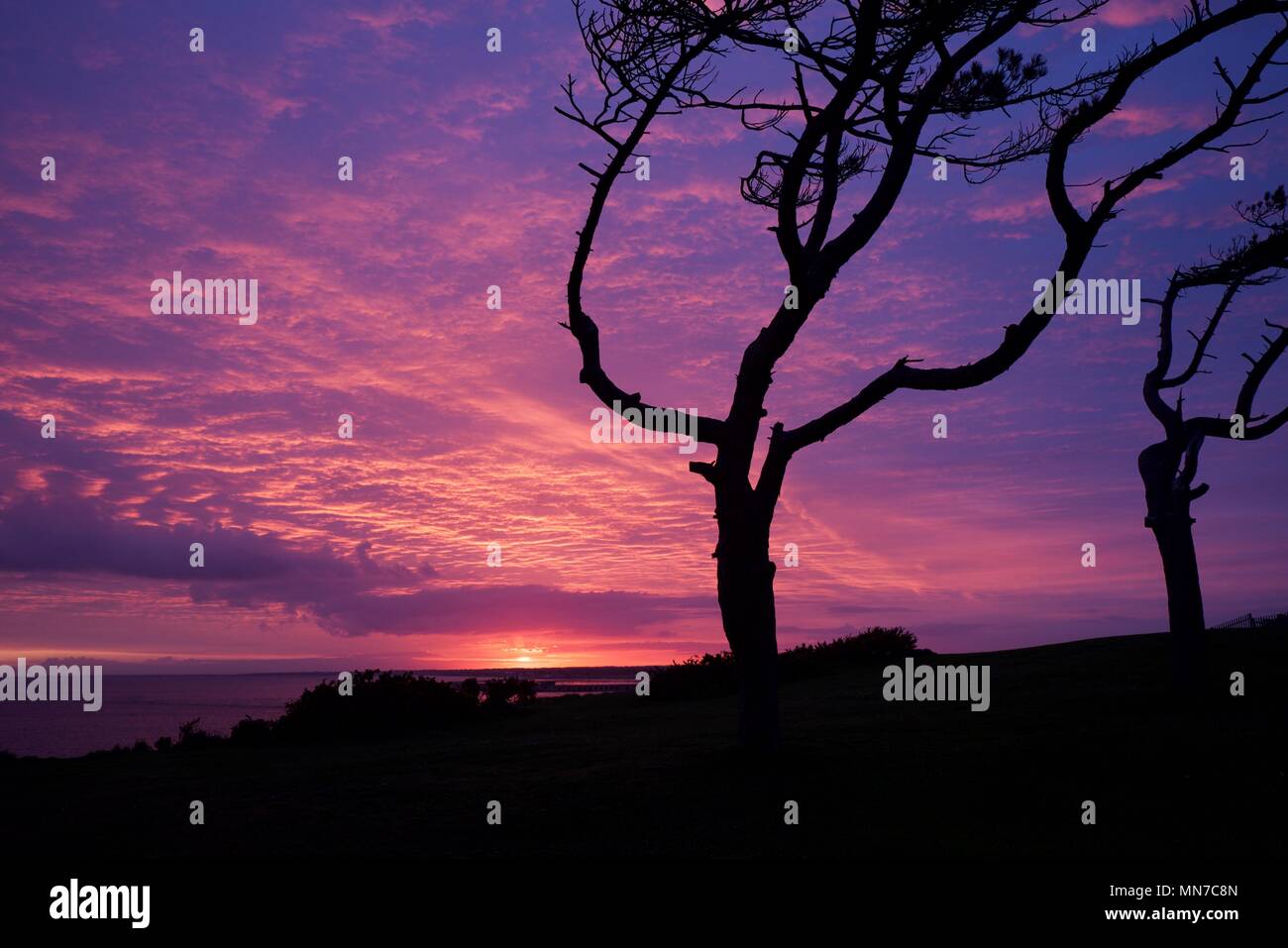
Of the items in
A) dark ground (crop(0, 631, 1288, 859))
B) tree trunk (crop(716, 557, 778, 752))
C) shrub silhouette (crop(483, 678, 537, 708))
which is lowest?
dark ground (crop(0, 631, 1288, 859))

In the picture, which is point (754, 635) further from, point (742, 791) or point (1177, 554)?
point (1177, 554)

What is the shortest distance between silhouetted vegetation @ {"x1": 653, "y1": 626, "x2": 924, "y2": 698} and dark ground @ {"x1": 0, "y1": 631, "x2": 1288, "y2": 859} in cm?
981

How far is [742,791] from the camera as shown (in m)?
11.3

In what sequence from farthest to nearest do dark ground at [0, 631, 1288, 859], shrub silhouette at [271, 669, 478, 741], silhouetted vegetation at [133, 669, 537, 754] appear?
1. shrub silhouette at [271, 669, 478, 741]
2. silhouetted vegetation at [133, 669, 537, 754]
3. dark ground at [0, 631, 1288, 859]

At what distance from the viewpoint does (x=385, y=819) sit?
36.3 feet

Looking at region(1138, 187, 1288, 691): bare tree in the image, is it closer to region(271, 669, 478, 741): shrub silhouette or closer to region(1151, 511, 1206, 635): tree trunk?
region(1151, 511, 1206, 635): tree trunk

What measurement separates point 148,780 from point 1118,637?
26.3 metres

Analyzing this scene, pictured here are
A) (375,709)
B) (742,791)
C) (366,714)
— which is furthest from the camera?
(375,709)

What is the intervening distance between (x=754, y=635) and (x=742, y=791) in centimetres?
212

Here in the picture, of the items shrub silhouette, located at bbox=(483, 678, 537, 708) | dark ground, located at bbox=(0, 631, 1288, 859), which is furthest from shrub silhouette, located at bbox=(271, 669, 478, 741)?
dark ground, located at bbox=(0, 631, 1288, 859)

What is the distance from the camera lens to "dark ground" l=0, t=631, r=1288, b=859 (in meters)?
9.76

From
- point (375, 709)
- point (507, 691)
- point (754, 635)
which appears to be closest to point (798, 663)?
Answer: point (507, 691)
